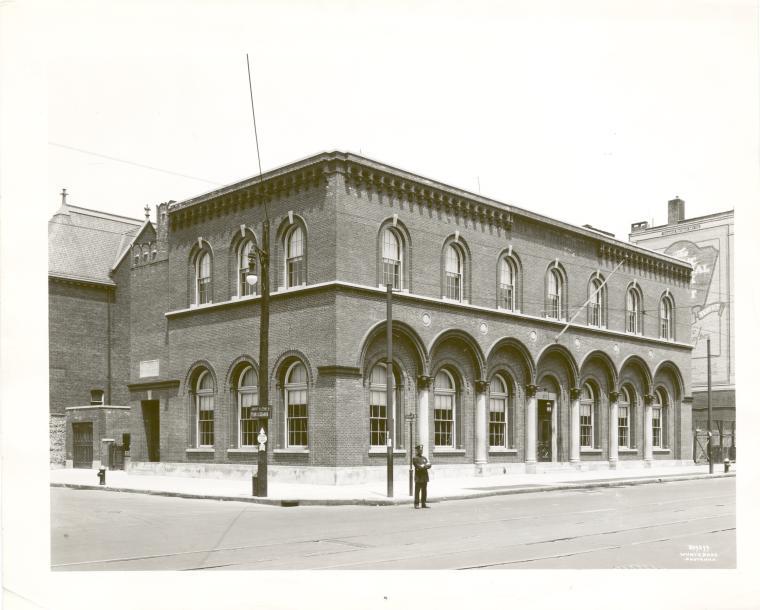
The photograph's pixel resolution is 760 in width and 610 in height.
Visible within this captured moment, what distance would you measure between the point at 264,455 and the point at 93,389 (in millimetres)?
17060

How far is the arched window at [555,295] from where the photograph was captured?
36.7m

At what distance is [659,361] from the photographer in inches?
1683

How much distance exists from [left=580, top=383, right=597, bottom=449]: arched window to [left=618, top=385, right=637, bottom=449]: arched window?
2.15m

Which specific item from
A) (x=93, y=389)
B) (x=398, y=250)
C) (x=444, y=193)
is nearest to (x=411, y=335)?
(x=398, y=250)

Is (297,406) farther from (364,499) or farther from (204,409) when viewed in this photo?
(364,499)

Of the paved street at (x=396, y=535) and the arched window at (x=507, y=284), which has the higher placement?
the arched window at (x=507, y=284)

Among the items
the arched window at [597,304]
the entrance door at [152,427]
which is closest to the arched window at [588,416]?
the arched window at [597,304]

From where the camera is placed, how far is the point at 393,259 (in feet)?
99.1

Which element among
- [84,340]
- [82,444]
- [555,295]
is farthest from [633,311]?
[82,444]

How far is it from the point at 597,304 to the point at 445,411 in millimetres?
11263

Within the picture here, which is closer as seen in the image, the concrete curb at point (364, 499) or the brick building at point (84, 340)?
the concrete curb at point (364, 499)

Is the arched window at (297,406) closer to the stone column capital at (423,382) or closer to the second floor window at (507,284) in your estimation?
the stone column capital at (423,382)

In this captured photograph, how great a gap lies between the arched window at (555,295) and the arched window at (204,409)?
45.5ft

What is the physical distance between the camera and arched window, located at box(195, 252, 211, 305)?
109 feet
